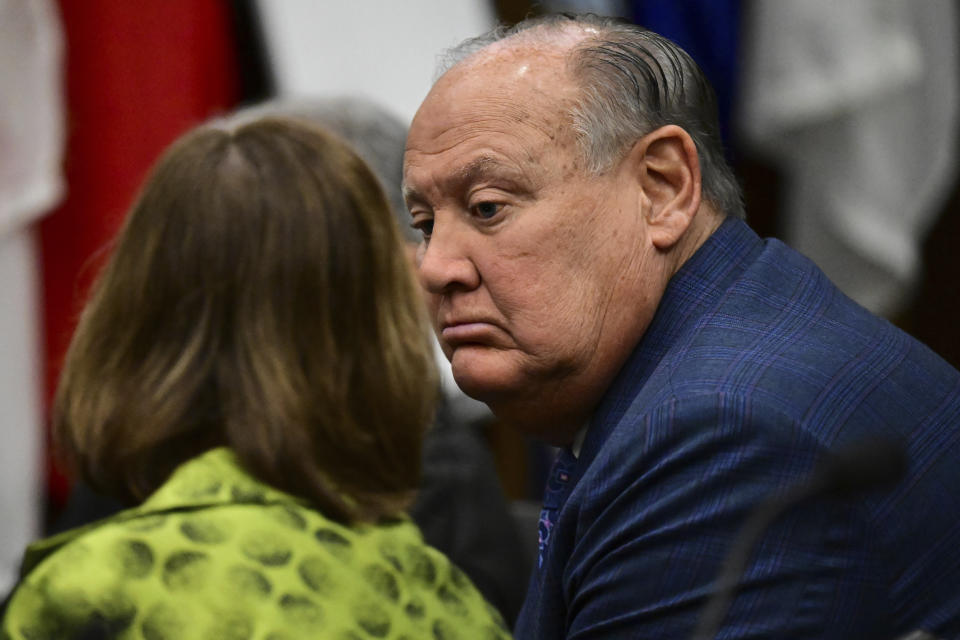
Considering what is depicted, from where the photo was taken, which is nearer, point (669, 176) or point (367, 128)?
point (669, 176)

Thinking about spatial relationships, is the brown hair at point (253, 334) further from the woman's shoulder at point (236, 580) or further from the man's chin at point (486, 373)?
the man's chin at point (486, 373)

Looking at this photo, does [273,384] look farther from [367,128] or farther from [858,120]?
[858,120]

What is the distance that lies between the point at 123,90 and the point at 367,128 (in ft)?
3.01

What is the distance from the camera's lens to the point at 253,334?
1.87 m

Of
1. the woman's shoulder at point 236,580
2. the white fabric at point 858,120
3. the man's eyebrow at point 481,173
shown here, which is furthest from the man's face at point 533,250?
the white fabric at point 858,120

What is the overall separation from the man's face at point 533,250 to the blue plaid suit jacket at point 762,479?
0.06 meters

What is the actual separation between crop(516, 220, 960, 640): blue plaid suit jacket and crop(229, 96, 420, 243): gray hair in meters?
1.20

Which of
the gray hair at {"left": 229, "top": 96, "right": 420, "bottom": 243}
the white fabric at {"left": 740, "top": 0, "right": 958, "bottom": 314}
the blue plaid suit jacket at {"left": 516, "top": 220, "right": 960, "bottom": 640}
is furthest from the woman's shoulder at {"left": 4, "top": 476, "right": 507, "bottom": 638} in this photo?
the white fabric at {"left": 740, "top": 0, "right": 958, "bottom": 314}

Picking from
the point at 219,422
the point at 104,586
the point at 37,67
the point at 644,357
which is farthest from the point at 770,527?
the point at 37,67

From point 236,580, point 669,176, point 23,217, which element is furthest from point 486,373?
point 23,217

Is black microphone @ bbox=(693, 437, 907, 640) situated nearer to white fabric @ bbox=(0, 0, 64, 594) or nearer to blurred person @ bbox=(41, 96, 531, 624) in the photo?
blurred person @ bbox=(41, 96, 531, 624)

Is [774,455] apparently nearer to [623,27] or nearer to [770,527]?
[770,527]

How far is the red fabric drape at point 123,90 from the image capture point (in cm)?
324

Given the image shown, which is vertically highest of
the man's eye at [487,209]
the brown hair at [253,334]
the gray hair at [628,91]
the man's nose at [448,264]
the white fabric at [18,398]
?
the gray hair at [628,91]
